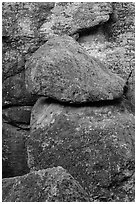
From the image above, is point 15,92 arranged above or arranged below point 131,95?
below

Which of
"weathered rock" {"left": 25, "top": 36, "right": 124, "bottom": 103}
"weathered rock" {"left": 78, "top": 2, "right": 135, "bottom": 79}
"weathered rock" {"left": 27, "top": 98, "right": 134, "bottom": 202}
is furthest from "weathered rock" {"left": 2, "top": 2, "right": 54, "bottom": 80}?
"weathered rock" {"left": 27, "top": 98, "right": 134, "bottom": 202}

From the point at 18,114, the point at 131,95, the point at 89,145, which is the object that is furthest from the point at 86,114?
the point at 18,114

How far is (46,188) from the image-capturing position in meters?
3.62

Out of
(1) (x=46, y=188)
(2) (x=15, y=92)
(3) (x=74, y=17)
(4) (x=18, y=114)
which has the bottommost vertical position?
(4) (x=18, y=114)

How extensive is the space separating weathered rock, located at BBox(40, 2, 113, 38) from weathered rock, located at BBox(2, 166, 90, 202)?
2964mm

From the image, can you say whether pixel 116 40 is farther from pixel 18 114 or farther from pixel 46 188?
pixel 46 188

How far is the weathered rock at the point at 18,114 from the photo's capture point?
6.42 metres

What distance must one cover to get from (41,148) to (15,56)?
1683mm

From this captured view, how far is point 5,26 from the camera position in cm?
654

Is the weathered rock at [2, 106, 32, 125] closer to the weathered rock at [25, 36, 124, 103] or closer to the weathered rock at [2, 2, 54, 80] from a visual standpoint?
the weathered rock at [2, 2, 54, 80]

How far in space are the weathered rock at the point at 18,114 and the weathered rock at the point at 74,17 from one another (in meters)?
0.94

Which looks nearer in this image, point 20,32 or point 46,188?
point 46,188

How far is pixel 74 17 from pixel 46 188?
Result: 320 centimetres

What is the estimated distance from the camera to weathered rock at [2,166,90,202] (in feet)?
11.7
